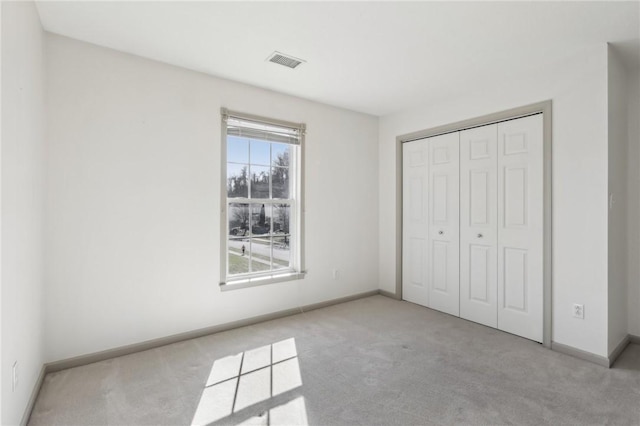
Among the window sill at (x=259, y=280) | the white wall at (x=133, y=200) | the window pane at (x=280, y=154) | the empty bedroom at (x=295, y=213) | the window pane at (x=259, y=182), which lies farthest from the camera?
the window pane at (x=280, y=154)

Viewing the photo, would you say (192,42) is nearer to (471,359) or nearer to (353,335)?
(353,335)

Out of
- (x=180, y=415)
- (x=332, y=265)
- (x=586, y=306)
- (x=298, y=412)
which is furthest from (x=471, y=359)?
(x=180, y=415)

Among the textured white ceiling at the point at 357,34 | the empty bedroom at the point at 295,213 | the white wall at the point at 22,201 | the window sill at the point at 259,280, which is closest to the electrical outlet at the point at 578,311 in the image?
the empty bedroom at the point at 295,213

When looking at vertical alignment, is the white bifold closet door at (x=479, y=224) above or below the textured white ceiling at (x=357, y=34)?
below

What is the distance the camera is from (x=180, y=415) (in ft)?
6.45

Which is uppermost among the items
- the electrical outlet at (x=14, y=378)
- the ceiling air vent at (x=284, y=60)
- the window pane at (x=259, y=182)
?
the ceiling air vent at (x=284, y=60)

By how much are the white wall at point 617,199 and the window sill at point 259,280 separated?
2.90m

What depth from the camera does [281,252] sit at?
383cm

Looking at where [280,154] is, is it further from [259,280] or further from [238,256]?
[259,280]

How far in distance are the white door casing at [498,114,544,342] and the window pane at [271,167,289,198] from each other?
230cm

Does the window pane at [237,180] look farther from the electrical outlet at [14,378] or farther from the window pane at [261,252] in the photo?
the electrical outlet at [14,378]

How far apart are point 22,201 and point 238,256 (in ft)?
6.25

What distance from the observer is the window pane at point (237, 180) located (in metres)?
3.41

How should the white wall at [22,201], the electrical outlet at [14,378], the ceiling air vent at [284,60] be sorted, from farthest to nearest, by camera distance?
1. the ceiling air vent at [284,60]
2. the electrical outlet at [14,378]
3. the white wall at [22,201]
